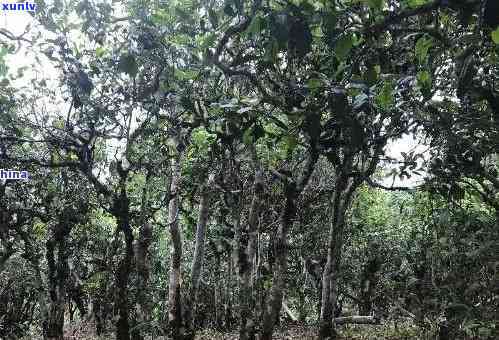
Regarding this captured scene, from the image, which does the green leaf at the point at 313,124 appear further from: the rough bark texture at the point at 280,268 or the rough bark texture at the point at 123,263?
the rough bark texture at the point at 123,263

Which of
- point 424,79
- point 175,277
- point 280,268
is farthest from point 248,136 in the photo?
point 175,277

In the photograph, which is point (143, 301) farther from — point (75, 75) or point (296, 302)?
point (296, 302)

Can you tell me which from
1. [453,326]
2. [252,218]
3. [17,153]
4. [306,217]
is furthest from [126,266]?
[306,217]

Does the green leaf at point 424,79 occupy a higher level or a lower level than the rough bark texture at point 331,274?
higher

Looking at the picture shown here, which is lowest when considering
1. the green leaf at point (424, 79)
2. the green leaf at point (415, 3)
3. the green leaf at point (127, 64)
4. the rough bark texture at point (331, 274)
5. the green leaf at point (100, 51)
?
the rough bark texture at point (331, 274)

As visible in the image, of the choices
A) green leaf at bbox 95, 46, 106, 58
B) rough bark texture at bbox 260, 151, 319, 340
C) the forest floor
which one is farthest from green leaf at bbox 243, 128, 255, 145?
the forest floor

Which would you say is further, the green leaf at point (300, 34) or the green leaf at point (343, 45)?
the green leaf at point (343, 45)

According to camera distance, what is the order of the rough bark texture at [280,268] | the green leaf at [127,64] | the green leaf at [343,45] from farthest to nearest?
the rough bark texture at [280,268]
the green leaf at [127,64]
the green leaf at [343,45]

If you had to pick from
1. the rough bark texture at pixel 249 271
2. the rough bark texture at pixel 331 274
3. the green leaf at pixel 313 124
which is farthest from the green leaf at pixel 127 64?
the rough bark texture at pixel 331 274

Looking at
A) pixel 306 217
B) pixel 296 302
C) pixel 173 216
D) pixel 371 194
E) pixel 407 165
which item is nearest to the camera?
pixel 407 165

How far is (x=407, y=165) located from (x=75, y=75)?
5524 millimetres

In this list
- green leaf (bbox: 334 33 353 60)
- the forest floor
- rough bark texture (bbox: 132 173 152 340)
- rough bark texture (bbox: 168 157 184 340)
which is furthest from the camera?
the forest floor

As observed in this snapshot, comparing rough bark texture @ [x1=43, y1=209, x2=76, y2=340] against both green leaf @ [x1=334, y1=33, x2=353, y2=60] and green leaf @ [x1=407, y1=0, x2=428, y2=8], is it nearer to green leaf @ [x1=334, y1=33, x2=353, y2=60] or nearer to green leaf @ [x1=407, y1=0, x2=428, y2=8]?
green leaf @ [x1=407, y1=0, x2=428, y2=8]

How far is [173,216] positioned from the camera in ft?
37.4
